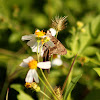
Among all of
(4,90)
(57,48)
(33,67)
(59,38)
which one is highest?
(59,38)

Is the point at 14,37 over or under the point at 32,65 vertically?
over

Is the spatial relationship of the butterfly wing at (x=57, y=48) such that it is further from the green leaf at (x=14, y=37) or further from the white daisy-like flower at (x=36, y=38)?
the green leaf at (x=14, y=37)

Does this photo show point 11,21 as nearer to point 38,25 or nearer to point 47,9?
point 38,25

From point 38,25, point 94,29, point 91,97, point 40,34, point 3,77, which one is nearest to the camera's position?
point 40,34

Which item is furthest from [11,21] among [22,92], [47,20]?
[22,92]

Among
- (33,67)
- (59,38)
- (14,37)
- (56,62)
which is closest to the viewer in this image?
(33,67)

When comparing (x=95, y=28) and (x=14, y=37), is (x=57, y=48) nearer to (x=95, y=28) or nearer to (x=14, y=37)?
(x=95, y=28)

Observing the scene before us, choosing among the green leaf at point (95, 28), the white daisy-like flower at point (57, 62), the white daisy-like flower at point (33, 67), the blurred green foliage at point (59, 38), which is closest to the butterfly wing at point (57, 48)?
the white daisy-like flower at point (33, 67)

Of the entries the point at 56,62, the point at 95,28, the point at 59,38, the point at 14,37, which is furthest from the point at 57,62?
the point at 14,37

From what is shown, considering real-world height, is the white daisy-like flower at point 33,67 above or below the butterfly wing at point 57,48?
below
